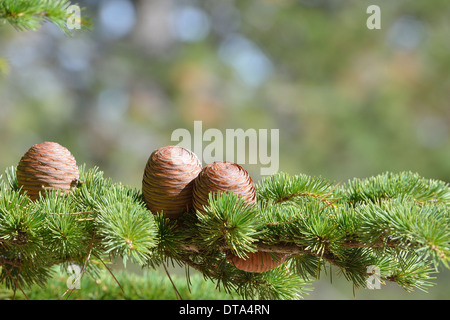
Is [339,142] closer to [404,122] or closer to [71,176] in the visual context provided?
[404,122]

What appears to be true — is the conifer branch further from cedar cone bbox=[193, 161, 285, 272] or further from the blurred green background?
the blurred green background

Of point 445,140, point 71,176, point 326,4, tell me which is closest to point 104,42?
point 326,4

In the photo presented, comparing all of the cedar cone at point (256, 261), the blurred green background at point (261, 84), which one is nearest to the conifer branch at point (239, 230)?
the cedar cone at point (256, 261)

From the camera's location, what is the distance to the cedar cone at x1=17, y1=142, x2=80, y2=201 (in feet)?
1.80

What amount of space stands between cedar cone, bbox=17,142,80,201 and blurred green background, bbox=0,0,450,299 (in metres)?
2.12

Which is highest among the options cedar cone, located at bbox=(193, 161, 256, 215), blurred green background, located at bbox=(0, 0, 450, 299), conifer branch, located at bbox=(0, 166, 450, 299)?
blurred green background, located at bbox=(0, 0, 450, 299)

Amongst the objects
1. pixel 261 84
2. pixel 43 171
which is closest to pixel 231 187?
pixel 43 171

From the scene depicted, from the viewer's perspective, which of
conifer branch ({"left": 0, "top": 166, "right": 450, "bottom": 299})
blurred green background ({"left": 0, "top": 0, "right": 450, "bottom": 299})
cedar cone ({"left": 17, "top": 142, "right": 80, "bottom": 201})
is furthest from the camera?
blurred green background ({"left": 0, "top": 0, "right": 450, "bottom": 299})

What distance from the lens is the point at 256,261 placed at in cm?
50

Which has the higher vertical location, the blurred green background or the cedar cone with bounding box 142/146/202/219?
the blurred green background

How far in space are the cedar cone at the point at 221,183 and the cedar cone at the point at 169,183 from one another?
2cm

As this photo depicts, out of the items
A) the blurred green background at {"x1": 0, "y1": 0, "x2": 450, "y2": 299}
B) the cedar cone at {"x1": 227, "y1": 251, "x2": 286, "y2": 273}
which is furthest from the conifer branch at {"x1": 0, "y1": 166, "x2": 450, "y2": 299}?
the blurred green background at {"x1": 0, "y1": 0, "x2": 450, "y2": 299}

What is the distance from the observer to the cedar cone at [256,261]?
0.50 metres

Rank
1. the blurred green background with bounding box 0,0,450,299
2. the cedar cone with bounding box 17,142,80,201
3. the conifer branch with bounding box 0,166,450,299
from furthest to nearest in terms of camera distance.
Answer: the blurred green background with bounding box 0,0,450,299, the cedar cone with bounding box 17,142,80,201, the conifer branch with bounding box 0,166,450,299
